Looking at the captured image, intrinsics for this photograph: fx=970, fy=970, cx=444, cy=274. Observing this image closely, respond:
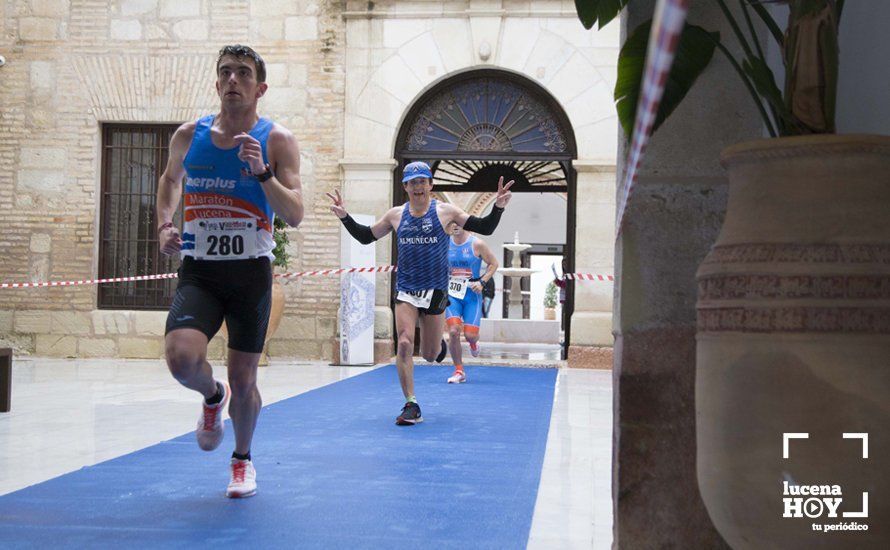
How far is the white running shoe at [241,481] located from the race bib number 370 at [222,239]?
0.95 m

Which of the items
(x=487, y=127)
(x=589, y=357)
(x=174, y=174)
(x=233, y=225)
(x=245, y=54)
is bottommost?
(x=589, y=357)

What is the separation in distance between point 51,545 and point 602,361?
9.86 m

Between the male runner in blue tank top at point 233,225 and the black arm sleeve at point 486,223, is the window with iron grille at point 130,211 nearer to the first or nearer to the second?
the black arm sleeve at point 486,223

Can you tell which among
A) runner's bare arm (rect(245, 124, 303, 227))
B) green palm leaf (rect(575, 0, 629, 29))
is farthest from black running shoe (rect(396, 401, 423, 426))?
green palm leaf (rect(575, 0, 629, 29))

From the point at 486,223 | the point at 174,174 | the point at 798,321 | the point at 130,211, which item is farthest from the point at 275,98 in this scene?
the point at 798,321

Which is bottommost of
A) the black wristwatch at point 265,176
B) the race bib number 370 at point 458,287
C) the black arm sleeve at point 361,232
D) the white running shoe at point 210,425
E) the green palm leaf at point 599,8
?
the white running shoe at point 210,425

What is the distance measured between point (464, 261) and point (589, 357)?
7.23 ft

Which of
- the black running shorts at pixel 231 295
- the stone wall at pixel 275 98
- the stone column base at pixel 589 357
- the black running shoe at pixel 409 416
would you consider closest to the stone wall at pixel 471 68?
the stone wall at pixel 275 98

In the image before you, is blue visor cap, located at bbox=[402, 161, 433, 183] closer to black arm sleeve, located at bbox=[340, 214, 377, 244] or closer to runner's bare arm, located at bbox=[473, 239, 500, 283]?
black arm sleeve, located at bbox=[340, 214, 377, 244]

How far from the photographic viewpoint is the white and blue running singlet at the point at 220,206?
166 inches

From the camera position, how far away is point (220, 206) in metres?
4.22

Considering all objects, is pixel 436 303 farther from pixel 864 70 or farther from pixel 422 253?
pixel 864 70

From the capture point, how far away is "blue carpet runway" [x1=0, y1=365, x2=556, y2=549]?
142 inches

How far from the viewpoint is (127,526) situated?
147 inches
